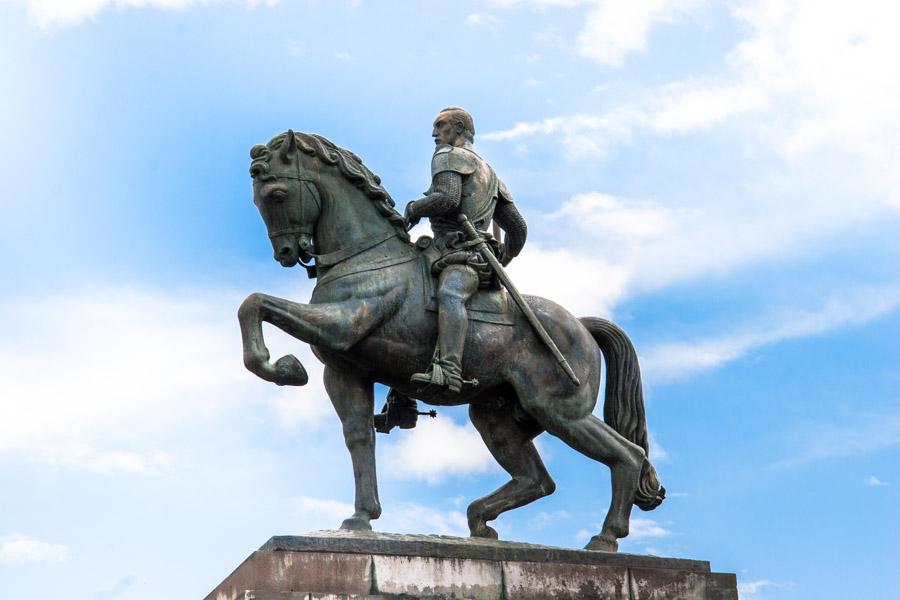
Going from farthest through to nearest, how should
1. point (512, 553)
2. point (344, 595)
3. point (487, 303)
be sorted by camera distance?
point (487, 303), point (512, 553), point (344, 595)

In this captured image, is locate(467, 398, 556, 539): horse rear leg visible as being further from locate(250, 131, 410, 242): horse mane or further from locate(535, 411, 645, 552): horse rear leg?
locate(250, 131, 410, 242): horse mane

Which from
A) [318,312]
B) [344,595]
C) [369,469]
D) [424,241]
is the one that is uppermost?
[424,241]

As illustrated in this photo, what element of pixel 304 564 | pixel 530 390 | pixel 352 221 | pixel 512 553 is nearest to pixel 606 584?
pixel 512 553

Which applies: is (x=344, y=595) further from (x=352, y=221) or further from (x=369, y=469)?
(x=352, y=221)

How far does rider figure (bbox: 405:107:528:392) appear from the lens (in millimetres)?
13070

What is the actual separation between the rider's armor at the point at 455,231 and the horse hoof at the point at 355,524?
121 centimetres

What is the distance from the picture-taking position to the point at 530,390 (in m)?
13.5

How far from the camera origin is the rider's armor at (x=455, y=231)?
13047 mm

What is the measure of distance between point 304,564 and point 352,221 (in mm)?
3142

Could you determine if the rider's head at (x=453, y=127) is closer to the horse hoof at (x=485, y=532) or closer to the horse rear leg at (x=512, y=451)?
the horse rear leg at (x=512, y=451)

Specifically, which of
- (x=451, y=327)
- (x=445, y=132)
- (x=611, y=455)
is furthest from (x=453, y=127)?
(x=611, y=455)

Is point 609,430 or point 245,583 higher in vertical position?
point 609,430

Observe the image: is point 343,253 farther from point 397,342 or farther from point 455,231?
point 455,231

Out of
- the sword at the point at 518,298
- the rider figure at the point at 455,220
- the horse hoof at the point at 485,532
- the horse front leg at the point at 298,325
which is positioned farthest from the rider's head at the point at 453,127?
the horse hoof at the point at 485,532
